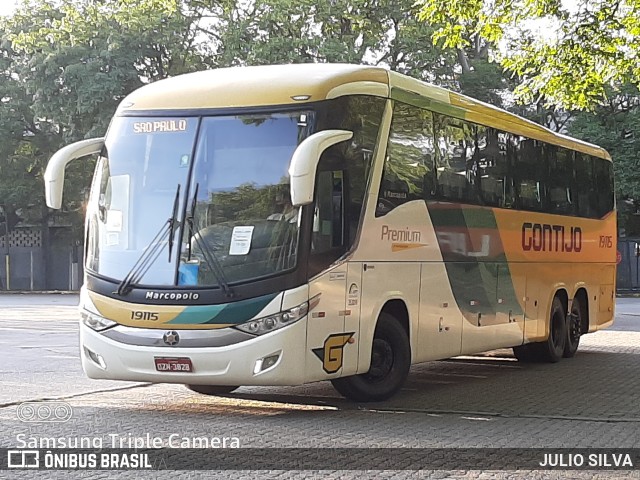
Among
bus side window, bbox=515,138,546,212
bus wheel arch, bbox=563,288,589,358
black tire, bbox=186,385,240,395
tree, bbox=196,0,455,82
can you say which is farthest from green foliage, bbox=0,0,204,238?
black tire, bbox=186,385,240,395

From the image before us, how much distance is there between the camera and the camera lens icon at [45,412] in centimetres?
1061

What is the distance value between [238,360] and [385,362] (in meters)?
2.25

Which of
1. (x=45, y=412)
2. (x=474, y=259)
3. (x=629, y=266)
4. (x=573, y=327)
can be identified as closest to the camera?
(x=45, y=412)

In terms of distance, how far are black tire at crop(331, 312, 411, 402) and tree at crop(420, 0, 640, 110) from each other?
22.1 ft

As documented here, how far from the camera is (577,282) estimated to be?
18.6 metres

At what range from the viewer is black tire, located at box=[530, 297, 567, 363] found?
1748 cm

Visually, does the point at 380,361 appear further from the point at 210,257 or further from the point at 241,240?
the point at 210,257

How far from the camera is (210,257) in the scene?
425 inches

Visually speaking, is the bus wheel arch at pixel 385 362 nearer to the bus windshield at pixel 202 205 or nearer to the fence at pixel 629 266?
the bus windshield at pixel 202 205

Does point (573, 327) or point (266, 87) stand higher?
point (266, 87)

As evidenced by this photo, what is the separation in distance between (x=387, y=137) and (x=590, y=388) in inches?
166

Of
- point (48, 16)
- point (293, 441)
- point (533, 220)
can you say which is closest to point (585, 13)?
point (533, 220)

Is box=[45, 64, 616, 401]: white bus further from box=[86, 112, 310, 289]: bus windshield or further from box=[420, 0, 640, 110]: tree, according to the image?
box=[420, 0, 640, 110]: tree

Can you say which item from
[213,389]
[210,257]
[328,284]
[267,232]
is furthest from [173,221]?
[213,389]
